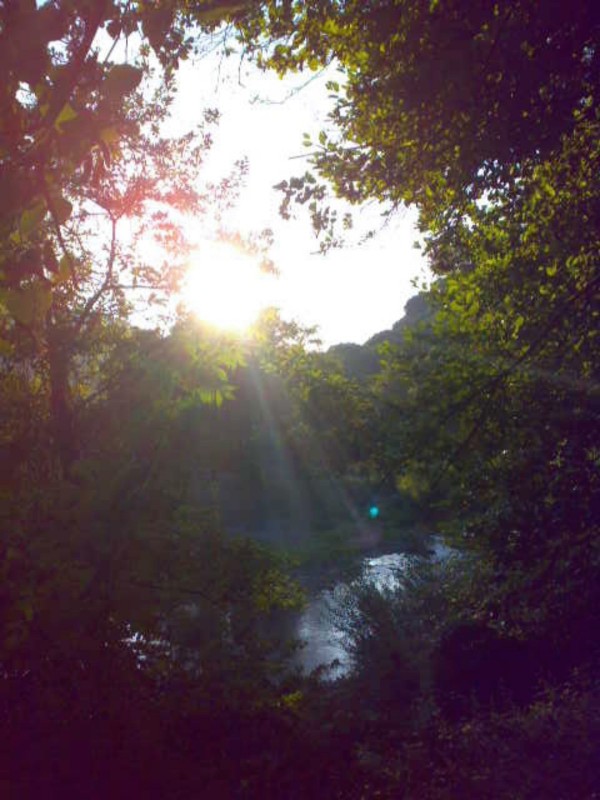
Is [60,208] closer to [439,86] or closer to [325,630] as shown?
[439,86]

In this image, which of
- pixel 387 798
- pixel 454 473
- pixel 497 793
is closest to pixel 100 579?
pixel 387 798

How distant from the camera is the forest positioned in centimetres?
505

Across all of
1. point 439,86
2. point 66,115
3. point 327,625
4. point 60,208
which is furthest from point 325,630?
point 66,115

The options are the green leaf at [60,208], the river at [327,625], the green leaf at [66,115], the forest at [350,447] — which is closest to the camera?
the green leaf at [66,115]

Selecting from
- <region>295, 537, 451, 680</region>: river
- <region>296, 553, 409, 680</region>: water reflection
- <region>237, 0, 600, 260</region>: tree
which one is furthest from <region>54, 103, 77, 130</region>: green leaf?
<region>296, 553, 409, 680</region>: water reflection

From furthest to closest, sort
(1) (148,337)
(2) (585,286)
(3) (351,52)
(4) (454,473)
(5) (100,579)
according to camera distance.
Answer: (1) (148,337)
(4) (454,473)
(2) (585,286)
(3) (351,52)
(5) (100,579)

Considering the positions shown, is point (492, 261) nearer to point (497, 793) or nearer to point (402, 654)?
point (497, 793)

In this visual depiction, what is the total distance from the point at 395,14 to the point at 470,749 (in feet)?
17.1

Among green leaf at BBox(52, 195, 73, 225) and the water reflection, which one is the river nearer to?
the water reflection

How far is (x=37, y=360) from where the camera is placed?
8789 mm

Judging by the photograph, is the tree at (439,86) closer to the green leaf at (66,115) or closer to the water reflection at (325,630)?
the green leaf at (66,115)

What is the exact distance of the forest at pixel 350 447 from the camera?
5.05m

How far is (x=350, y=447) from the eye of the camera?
740 cm

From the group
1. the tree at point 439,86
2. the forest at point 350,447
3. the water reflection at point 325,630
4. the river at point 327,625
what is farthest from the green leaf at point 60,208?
the water reflection at point 325,630
